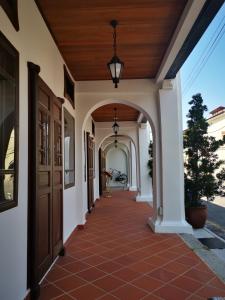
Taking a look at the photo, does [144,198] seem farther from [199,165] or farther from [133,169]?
[133,169]

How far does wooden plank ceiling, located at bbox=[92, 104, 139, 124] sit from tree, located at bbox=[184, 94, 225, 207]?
2.52m

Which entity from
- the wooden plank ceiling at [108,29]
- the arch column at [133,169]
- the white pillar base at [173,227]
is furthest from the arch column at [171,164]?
the arch column at [133,169]

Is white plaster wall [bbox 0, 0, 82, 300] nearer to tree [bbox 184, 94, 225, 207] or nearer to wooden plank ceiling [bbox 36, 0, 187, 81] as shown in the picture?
wooden plank ceiling [bbox 36, 0, 187, 81]

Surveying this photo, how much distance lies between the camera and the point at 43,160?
9.70 feet

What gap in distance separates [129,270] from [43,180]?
144cm

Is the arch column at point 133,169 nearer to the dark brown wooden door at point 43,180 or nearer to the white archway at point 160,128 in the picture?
the white archway at point 160,128

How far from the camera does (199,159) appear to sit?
17.5 feet

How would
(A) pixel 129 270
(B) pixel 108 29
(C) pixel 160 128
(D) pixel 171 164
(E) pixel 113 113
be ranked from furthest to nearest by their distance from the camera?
1. (E) pixel 113 113
2. (C) pixel 160 128
3. (D) pixel 171 164
4. (B) pixel 108 29
5. (A) pixel 129 270

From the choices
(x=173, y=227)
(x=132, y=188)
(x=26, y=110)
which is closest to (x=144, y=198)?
(x=173, y=227)

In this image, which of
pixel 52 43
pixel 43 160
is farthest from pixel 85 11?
pixel 43 160

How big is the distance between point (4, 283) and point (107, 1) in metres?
2.78

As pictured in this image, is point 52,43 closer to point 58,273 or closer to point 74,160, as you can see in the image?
point 74,160


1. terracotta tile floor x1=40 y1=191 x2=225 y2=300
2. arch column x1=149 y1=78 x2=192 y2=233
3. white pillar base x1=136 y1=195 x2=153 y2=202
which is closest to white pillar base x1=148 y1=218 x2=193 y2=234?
arch column x1=149 y1=78 x2=192 y2=233

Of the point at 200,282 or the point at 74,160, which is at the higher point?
the point at 74,160
